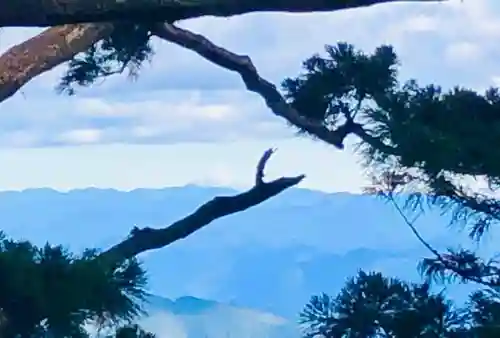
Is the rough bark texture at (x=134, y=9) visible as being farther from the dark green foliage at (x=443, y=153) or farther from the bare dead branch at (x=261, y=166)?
the bare dead branch at (x=261, y=166)

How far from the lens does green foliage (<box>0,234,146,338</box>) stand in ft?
3.04

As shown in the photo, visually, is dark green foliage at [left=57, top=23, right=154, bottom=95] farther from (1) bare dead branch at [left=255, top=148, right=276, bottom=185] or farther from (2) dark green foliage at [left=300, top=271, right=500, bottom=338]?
(2) dark green foliage at [left=300, top=271, right=500, bottom=338]

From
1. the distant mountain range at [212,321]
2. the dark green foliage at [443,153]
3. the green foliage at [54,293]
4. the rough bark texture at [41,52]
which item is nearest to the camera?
the green foliage at [54,293]

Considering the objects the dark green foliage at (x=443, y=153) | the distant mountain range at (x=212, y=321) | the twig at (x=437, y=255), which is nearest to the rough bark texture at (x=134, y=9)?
the dark green foliage at (x=443, y=153)

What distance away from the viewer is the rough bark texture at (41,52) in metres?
1.96

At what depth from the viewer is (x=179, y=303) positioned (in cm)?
221

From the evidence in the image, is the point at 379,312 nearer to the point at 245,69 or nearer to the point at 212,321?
the point at 212,321

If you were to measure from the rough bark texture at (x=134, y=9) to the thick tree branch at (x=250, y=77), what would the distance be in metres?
1.22

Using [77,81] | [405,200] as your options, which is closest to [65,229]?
[77,81]

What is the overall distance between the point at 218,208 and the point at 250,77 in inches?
10.4

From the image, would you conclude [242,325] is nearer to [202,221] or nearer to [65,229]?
[202,221]

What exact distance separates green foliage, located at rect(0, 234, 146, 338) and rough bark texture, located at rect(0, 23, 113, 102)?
97 cm

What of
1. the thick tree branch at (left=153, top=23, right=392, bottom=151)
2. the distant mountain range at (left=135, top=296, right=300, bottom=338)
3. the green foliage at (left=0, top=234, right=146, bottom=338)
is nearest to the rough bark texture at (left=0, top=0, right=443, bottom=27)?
the green foliage at (left=0, top=234, right=146, bottom=338)

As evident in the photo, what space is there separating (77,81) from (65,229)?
1.06 feet
